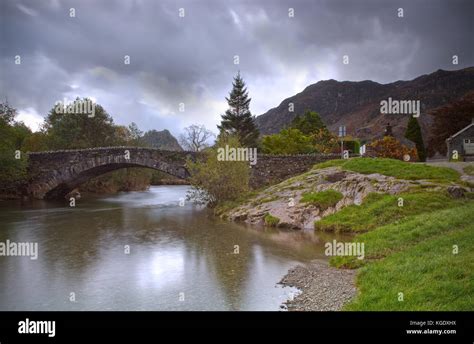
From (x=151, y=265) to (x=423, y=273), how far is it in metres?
7.92

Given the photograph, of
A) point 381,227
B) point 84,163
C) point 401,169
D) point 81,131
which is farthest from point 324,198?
point 81,131

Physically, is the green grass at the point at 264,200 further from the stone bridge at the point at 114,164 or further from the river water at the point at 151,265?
the stone bridge at the point at 114,164

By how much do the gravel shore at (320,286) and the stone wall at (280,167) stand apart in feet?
62.2

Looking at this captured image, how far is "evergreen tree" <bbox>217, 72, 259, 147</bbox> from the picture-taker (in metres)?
60.3

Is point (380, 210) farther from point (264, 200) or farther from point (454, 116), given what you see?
point (454, 116)

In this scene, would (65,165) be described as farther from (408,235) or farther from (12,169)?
(408,235)

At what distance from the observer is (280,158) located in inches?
1235

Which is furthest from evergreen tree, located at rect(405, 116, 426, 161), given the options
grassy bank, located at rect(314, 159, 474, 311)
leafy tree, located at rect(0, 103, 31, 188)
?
leafy tree, located at rect(0, 103, 31, 188)

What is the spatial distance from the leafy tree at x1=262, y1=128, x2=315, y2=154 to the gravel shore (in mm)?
31453

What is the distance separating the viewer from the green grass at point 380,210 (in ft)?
55.9

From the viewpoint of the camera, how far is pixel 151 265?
41.1 feet

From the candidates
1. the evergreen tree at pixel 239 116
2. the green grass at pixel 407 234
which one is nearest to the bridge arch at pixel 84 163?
the green grass at pixel 407 234
